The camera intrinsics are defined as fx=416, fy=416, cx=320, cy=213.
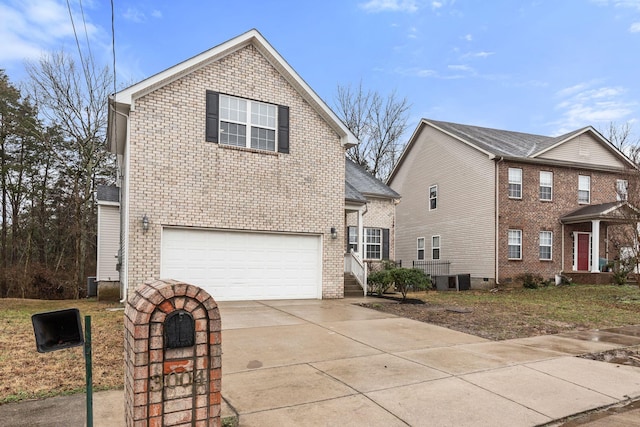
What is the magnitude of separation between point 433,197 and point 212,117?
14.7 metres

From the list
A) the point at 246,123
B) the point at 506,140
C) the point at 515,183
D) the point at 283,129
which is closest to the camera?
the point at 246,123

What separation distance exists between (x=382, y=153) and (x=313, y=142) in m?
20.5

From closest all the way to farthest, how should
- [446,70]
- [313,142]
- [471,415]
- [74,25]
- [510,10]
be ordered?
1. [471,415]
2. [74,25]
3. [313,142]
4. [510,10]
5. [446,70]

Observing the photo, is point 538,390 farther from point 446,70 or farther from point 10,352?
point 446,70

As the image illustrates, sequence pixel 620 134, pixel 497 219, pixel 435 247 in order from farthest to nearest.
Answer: pixel 620 134
pixel 435 247
pixel 497 219

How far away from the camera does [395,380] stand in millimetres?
4867

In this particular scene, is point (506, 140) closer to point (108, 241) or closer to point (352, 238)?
point (352, 238)

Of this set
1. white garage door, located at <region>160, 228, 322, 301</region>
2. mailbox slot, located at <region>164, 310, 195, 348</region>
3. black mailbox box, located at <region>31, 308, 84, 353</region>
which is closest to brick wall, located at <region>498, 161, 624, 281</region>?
white garage door, located at <region>160, 228, 322, 301</region>

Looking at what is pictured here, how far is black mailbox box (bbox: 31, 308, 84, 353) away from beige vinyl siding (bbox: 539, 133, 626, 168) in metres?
21.3

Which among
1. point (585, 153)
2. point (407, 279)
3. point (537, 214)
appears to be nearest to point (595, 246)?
point (537, 214)

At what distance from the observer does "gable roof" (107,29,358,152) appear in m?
10.7

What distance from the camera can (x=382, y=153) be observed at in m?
32.8

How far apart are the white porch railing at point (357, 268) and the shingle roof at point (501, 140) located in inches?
342

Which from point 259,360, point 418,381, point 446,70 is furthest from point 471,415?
point 446,70
